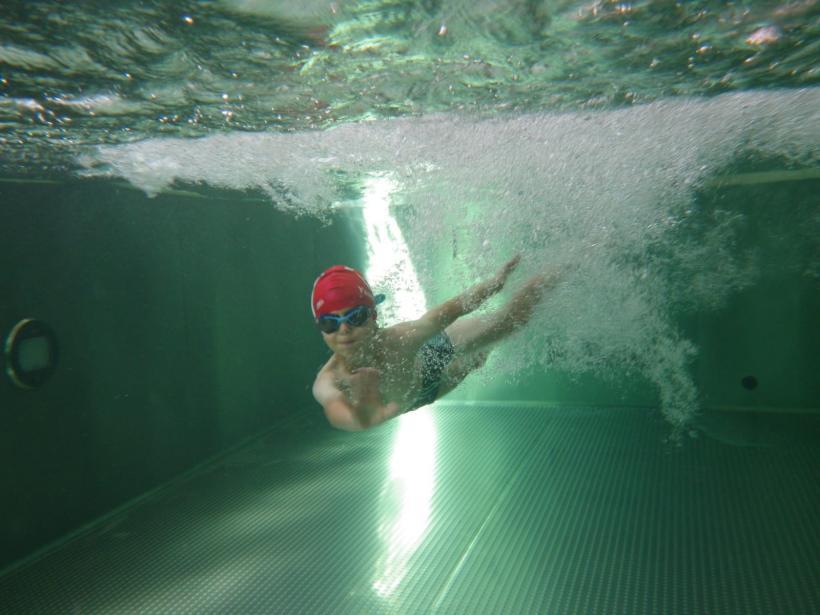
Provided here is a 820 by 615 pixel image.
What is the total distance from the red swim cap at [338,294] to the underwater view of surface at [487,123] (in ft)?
6.40

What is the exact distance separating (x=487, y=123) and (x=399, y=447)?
5.06m

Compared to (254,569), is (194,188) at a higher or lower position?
higher

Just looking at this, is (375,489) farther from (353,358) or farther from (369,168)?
(369,168)

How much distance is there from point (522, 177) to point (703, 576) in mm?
7510

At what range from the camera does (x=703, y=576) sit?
4.37 meters

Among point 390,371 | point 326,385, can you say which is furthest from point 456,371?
point 326,385

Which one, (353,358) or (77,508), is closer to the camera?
(353,358)

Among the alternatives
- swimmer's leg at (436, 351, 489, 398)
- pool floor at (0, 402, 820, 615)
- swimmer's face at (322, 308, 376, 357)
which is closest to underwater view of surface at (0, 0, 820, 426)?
swimmer's face at (322, 308, 376, 357)

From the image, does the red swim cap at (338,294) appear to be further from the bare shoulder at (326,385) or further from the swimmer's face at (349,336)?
the bare shoulder at (326,385)

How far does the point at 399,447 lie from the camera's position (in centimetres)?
842

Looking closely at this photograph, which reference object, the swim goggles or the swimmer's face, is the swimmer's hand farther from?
the swim goggles

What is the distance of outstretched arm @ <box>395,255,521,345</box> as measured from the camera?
595cm

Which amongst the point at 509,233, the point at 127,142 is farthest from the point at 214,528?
the point at 509,233

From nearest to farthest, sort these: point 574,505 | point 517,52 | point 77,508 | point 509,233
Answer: point 517,52
point 574,505
point 77,508
point 509,233
